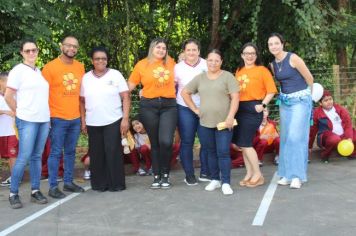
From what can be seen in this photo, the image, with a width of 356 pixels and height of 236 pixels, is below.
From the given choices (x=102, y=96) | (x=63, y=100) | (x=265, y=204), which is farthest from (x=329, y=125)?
(x=63, y=100)

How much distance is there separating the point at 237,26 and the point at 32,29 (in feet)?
17.5

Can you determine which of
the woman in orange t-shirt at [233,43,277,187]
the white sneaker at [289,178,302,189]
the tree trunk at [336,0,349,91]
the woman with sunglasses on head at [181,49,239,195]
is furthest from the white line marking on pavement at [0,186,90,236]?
the tree trunk at [336,0,349,91]

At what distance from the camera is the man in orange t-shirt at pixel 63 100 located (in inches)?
232

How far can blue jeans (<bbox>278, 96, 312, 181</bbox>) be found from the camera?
6.12 m

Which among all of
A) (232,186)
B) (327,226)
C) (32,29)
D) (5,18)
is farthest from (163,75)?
(5,18)

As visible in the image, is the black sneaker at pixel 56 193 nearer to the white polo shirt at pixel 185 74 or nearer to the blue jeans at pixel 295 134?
the white polo shirt at pixel 185 74

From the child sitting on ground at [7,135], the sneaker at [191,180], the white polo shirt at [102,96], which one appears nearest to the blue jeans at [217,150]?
the sneaker at [191,180]

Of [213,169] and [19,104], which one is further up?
[19,104]

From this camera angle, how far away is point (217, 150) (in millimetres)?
6012

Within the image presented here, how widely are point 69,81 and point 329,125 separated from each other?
4.11m

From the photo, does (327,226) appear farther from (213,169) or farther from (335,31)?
(335,31)

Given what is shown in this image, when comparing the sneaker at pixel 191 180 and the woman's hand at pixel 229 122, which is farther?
the sneaker at pixel 191 180

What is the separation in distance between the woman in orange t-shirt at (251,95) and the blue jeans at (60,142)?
6.66ft

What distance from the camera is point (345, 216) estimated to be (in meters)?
4.92
